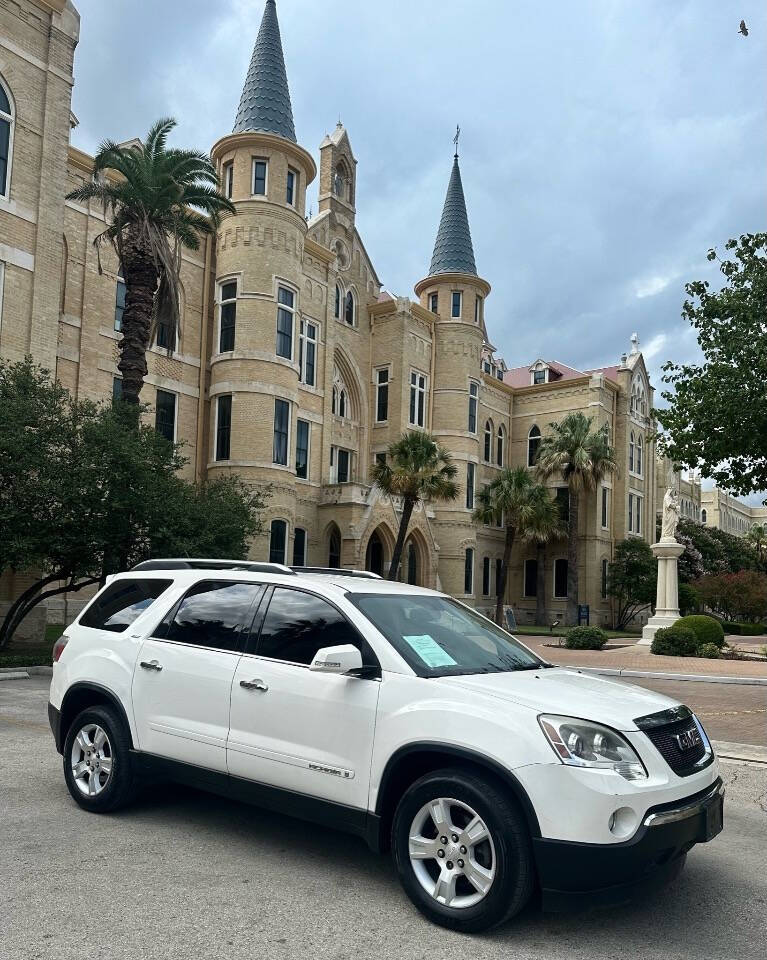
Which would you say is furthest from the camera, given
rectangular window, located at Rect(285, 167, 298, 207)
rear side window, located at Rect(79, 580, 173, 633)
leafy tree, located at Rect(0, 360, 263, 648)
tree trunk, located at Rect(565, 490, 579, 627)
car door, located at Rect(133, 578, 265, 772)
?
tree trunk, located at Rect(565, 490, 579, 627)

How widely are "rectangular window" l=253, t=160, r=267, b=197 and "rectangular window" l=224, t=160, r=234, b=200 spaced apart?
36.4 inches

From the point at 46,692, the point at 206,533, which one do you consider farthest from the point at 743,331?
the point at 46,692

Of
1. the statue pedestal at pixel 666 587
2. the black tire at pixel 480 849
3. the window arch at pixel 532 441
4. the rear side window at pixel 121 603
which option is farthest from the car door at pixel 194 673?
the window arch at pixel 532 441

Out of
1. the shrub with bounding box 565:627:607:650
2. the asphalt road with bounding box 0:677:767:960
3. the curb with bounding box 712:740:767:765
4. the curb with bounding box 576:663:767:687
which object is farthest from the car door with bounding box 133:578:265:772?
→ the shrub with bounding box 565:627:607:650

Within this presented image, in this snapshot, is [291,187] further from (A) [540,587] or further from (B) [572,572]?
(A) [540,587]

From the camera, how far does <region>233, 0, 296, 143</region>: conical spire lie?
31188 mm

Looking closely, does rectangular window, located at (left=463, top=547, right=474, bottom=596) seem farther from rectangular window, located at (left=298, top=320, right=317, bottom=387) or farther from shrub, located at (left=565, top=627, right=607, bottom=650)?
shrub, located at (left=565, top=627, right=607, bottom=650)

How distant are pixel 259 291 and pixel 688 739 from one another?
90.0 ft

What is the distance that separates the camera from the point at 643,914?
14.6 feet

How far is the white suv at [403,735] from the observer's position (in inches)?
158

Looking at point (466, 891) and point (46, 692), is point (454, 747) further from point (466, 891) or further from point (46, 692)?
point (46, 692)

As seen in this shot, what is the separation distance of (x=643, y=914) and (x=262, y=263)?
1115 inches

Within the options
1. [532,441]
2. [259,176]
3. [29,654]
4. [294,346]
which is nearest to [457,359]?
[532,441]

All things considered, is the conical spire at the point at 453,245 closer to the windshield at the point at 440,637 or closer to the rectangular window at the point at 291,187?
the rectangular window at the point at 291,187
